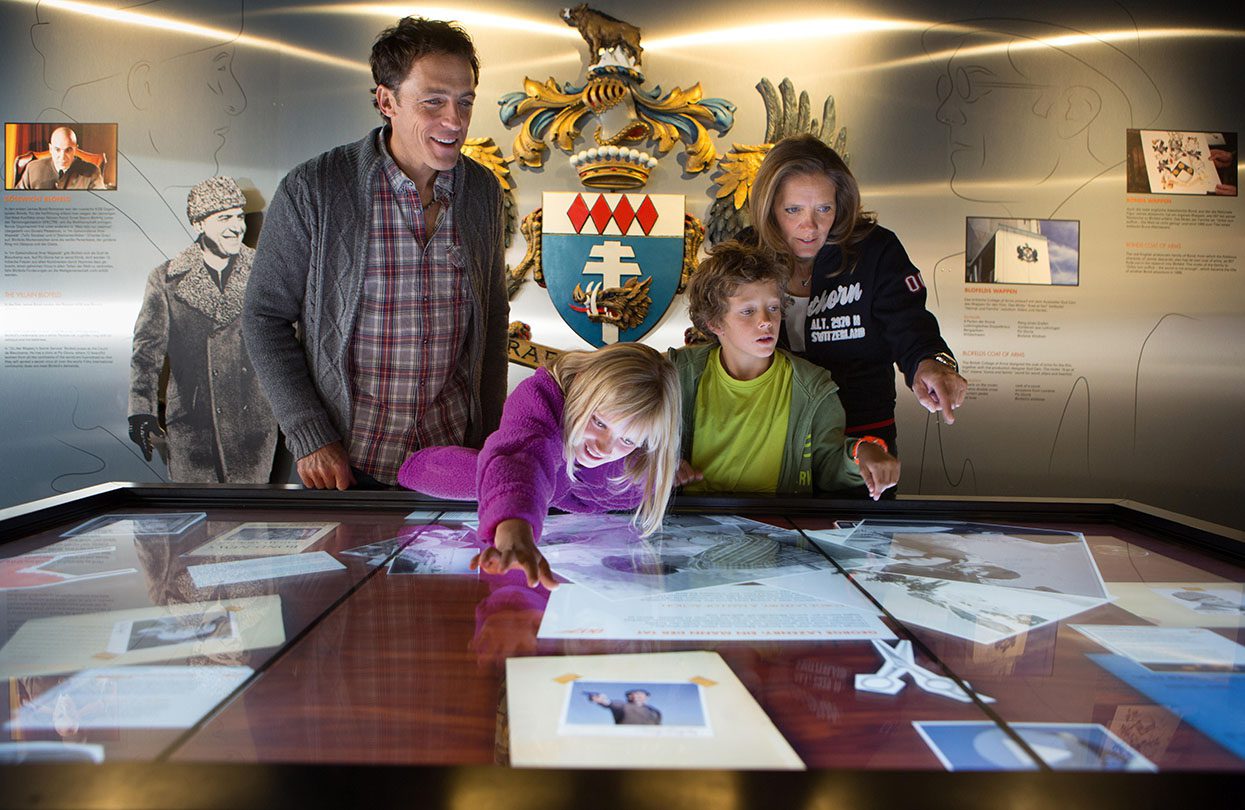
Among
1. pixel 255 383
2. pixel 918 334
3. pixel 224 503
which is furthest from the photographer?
pixel 255 383

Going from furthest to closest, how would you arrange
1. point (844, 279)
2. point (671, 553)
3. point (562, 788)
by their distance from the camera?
point (844, 279) → point (671, 553) → point (562, 788)

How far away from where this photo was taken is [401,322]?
5.54ft

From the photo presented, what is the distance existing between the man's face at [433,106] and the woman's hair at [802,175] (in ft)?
2.08

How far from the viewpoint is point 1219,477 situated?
3045 mm

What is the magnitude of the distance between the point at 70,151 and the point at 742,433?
286 cm

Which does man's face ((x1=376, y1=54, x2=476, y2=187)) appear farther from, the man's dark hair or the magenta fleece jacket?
the magenta fleece jacket

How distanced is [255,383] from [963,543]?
8.48ft

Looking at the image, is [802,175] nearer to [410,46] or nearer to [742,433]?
[742,433]

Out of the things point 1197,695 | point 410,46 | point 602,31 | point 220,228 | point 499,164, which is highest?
point 602,31

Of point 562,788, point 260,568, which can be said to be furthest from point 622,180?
point 562,788

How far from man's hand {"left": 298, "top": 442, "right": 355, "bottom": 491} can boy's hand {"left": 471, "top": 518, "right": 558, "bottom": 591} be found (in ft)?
2.59

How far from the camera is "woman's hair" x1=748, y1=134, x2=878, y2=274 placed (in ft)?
5.60

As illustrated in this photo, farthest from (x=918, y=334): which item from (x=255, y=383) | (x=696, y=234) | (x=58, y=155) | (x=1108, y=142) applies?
(x=58, y=155)

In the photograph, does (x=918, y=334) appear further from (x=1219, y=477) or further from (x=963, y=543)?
(x=1219, y=477)
